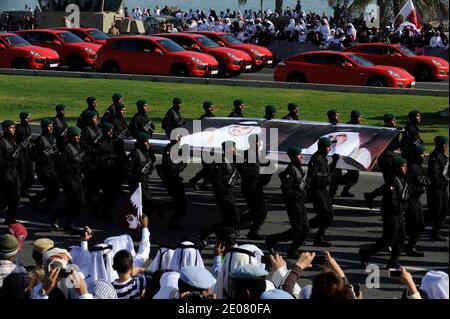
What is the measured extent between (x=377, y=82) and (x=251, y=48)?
7.76 m

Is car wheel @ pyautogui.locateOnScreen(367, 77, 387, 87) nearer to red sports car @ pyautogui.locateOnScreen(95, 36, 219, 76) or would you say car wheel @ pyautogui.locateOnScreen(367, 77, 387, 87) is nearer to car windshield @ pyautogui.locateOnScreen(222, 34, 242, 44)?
red sports car @ pyautogui.locateOnScreen(95, 36, 219, 76)

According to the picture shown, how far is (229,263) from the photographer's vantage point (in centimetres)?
823

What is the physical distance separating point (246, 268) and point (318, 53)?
77.5 ft

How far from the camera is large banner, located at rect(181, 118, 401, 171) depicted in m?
15.2

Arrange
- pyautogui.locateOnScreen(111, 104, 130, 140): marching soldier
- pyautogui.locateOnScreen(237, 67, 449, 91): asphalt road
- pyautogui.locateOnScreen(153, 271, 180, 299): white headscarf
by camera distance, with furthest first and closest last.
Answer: pyautogui.locateOnScreen(237, 67, 449, 91): asphalt road → pyautogui.locateOnScreen(111, 104, 130, 140): marching soldier → pyautogui.locateOnScreen(153, 271, 180, 299): white headscarf

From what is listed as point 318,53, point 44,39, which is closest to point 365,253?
point 318,53

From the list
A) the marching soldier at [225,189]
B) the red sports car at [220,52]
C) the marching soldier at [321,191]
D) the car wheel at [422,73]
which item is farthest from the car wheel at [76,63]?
the marching soldier at [321,191]

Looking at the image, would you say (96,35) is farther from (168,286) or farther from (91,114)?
(168,286)

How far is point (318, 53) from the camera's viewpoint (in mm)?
30094

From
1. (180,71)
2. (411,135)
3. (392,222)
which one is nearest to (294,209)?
(392,222)

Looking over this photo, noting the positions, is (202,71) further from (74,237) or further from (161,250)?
(161,250)

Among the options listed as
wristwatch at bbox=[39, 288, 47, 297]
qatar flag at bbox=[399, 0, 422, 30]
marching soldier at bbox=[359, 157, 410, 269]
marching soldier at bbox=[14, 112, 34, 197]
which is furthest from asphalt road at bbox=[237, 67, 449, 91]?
wristwatch at bbox=[39, 288, 47, 297]

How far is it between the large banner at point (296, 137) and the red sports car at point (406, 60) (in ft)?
52.1

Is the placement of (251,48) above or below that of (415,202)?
below
